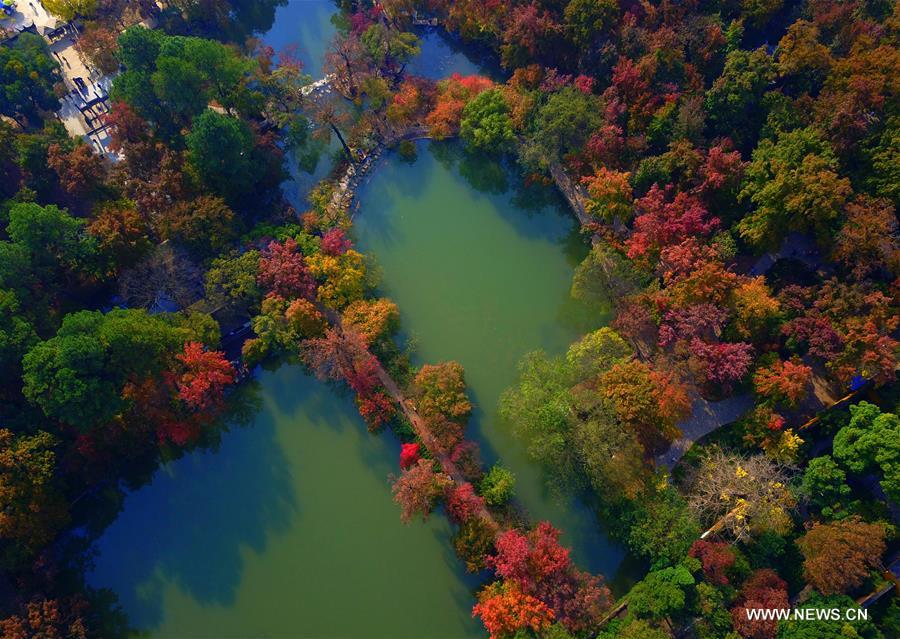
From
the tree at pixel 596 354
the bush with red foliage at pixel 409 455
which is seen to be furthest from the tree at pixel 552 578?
the tree at pixel 596 354

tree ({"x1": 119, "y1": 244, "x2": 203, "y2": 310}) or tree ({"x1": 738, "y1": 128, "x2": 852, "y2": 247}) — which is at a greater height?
tree ({"x1": 119, "y1": 244, "x2": 203, "y2": 310})

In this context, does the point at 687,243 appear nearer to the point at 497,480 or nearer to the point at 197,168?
the point at 497,480

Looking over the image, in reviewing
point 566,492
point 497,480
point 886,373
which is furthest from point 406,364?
point 886,373

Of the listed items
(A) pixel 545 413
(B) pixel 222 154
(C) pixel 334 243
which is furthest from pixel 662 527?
A: (B) pixel 222 154

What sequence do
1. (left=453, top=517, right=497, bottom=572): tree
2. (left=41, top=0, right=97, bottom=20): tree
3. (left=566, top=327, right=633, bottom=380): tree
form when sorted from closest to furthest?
1. (left=453, top=517, right=497, bottom=572): tree
2. (left=566, top=327, right=633, bottom=380): tree
3. (left=41, top=0, right=97, bottom=20): tree

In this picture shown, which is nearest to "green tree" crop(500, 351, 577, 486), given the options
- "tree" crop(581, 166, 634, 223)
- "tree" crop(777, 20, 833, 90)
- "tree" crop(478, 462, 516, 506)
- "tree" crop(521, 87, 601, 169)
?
"tree" crop(478, 462, 516, 506)

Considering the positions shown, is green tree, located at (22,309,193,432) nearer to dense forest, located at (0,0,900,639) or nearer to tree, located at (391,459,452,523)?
dense forest, located at (0,0,900,639)

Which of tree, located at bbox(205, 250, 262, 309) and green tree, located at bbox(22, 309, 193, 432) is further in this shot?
tree, located at bbox(205, 250, 262, 309)

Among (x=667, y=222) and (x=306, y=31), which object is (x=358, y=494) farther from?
(x=306, y=31)
